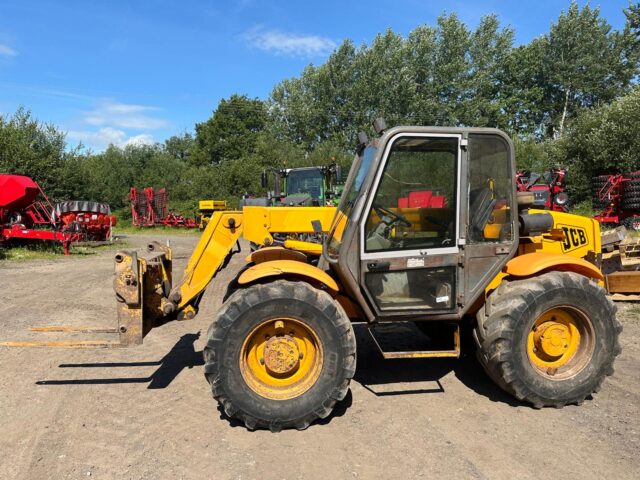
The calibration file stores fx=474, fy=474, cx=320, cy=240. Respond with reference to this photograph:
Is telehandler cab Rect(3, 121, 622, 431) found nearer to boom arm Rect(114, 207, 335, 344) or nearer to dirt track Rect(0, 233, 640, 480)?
boom arm Rect(114, 207, 335, 344)

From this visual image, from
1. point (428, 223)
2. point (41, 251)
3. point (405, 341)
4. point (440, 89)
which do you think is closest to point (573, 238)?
point (428, 223)

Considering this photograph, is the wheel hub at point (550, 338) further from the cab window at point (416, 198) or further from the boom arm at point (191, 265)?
the boom arm at point (191, 265)

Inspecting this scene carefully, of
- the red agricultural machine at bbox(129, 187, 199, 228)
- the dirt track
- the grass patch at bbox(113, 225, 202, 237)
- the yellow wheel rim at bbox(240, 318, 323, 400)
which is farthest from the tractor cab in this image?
the red agricultural machine at bbox(129, 187, 199, 228)

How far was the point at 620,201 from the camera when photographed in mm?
17094

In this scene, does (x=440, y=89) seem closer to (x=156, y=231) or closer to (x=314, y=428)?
(x=156, y=231)

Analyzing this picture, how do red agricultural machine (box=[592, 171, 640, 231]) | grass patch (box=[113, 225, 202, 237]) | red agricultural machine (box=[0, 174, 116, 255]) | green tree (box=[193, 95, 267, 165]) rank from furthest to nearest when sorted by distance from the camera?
green tree (box=[193, 95, 267, 165]) < grass patch (box=[113, 225, 202, 237]) < red agricultural machine (box=[592, 171, 640, 231]) < red agricultural machine (box=[0, 174, 116, 255])

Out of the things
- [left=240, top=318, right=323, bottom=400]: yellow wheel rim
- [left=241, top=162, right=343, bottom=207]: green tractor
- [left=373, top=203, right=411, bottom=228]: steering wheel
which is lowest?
[left=240, top=318, right=323, bottom=400]: yellow wheel rim

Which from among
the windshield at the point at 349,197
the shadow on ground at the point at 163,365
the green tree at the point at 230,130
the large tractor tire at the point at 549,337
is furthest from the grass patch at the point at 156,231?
the large tractor tire at the point at 549,337

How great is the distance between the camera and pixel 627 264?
712cm

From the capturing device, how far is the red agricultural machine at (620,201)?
1650 centimetres

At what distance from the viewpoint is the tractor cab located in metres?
3.98

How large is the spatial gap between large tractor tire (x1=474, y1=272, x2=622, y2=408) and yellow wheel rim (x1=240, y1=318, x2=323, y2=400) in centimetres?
151

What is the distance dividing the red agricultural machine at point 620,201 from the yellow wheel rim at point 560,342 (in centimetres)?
1434

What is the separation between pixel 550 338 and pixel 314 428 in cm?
219
